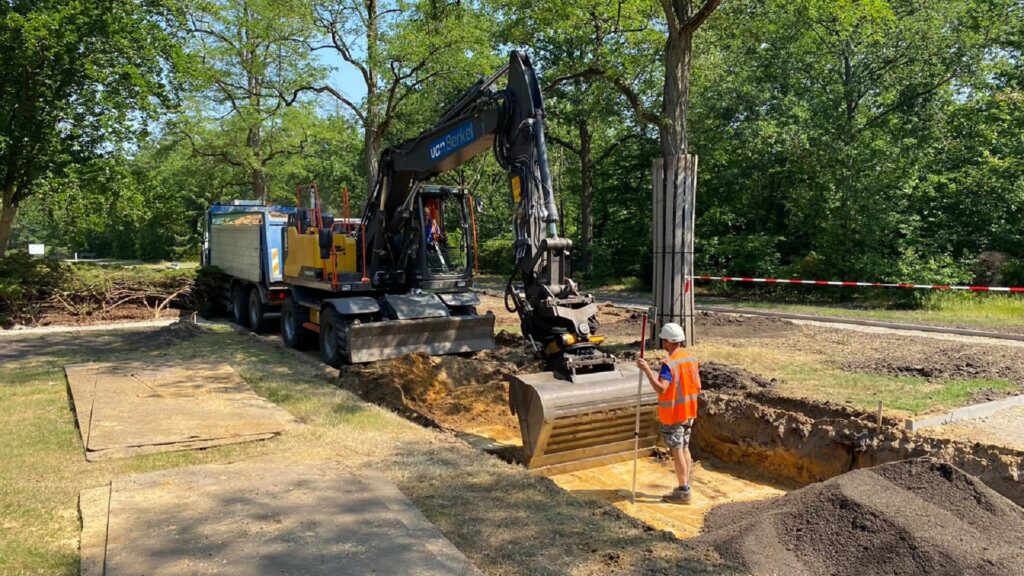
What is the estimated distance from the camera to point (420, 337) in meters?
10.9

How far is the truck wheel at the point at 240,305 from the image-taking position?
16.6 metres

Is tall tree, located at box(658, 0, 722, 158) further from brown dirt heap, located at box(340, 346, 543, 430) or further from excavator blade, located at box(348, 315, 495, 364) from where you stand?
brown dirt heap, located at box(340, 346, 543, 430)

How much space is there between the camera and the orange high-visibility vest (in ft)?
20.0

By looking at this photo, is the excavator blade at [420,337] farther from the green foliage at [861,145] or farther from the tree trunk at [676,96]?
the green foliage at [861,145]

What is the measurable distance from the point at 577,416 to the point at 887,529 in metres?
2.77

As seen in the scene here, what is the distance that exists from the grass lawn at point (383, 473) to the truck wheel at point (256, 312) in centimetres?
557

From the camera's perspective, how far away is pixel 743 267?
22.3 metres

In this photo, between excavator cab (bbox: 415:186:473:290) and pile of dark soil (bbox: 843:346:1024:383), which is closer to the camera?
pile of dark soil (bbox: 843:346:1024:383)

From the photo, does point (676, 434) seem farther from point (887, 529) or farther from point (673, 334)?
point (887, 529)

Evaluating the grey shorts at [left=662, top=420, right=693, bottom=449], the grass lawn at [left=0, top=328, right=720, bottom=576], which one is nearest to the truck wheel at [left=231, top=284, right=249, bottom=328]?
the grass lawn at [left=0, top=328, right=720, bottom=576]

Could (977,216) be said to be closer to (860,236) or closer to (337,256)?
(860,236)

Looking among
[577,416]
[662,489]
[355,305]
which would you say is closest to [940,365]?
[662,489]

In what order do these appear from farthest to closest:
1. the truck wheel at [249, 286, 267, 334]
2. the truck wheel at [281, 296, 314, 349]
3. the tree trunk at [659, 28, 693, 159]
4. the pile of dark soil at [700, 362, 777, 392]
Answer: the truck wheel at [249, 286, 267, 334]
the truck wheel at [281, 296, 314, 349]
the tree trunk at [659, 28, 693, 159]
the pile of dark soil at [700, 362, 777, 392]

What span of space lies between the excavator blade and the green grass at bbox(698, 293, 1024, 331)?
874cm
